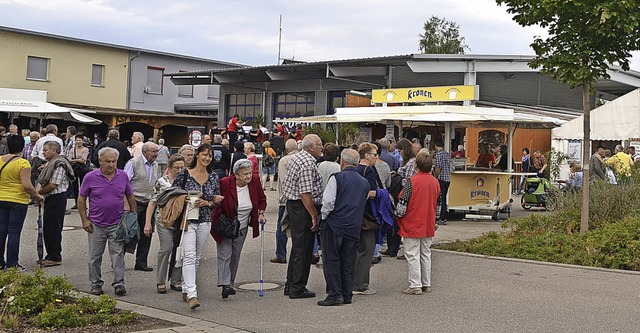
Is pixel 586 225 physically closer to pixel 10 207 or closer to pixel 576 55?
pixel 576 55

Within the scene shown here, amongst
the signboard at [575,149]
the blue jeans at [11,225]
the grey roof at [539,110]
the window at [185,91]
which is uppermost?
the window at [185,91]

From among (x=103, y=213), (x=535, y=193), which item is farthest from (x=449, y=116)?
(x=103, y=213)

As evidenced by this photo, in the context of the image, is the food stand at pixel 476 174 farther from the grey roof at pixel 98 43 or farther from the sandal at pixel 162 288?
the grey roof at pixel 98 43

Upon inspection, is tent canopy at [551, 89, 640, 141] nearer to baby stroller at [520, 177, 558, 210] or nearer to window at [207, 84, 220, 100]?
baby stroller at [520, 177, 558, 210]

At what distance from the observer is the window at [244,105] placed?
128ft

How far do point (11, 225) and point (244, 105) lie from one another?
30.0 metres

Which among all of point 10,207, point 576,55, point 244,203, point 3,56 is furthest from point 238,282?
point 3,56

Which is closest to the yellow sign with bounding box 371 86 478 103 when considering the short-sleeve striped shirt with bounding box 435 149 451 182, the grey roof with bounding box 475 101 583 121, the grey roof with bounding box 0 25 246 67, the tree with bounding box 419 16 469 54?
the short-sleeve striped shirt with bounding box 435 149 451 182

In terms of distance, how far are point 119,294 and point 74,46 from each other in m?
36.6

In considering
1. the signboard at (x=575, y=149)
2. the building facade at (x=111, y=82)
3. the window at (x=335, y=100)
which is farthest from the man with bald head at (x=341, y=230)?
the building facade at (x=111, y=82)

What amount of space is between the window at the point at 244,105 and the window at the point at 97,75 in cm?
860

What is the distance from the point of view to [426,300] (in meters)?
9.06

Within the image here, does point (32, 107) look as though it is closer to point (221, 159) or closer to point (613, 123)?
point (221, 159)

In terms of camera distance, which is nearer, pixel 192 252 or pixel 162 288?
pixel 192 252
